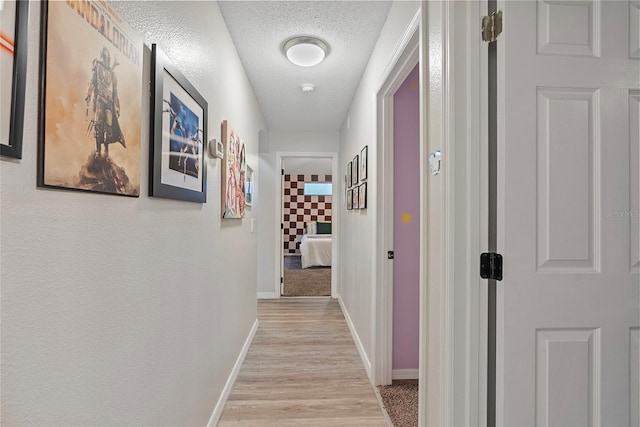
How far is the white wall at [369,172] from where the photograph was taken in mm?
1922

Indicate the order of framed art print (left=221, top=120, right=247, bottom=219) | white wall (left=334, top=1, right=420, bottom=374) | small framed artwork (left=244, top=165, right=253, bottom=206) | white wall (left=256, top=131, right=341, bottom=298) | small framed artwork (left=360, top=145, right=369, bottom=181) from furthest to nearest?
1. white wall (left=256, top=131, right=341, bottom=298)
2. small framed artwork (left=244, top=165, right=253, bottom=206)
3. small framed artwork (left=360, top=145, right=369, bottom=181)
4. framed art print (left=221, top=120, right=247, bottom=219)
5. white wall (left=334, top=1, right=420, bottom=374)

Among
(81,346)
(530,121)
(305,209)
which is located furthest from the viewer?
(305,209)

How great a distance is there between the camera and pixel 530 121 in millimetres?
1049

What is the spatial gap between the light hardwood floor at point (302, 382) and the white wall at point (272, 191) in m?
1.09

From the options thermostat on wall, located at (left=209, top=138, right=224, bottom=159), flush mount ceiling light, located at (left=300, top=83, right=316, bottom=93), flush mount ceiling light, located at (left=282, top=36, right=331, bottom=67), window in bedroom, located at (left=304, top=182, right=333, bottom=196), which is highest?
flush mount ceiling light, located at (left=300, top=83, right=316, bottom=93)

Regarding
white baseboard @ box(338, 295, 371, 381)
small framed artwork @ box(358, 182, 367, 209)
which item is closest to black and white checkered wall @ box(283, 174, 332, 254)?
white baseboard @ box(338, 295, 371, 381)

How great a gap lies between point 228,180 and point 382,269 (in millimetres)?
1223

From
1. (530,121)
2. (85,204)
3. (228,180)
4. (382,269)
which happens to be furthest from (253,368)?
(530,121)

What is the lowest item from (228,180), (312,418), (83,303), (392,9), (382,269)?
(312,418)

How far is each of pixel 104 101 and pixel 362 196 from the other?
2.23 m

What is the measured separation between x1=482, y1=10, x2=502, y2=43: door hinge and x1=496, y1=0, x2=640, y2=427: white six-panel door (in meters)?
0.04

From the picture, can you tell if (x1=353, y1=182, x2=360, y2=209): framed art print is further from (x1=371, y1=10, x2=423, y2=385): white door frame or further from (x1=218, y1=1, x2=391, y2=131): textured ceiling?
(x1=218, y1=1, x2=391, y2=131): textured ceiling

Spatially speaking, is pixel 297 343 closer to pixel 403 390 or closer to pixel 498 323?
pixel 403 390

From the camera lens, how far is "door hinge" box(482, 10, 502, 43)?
109cm
